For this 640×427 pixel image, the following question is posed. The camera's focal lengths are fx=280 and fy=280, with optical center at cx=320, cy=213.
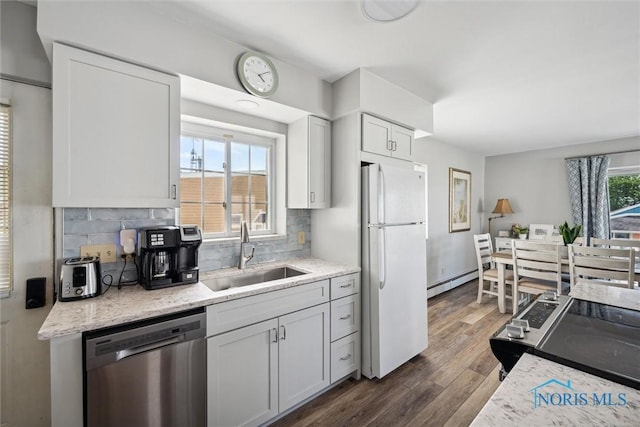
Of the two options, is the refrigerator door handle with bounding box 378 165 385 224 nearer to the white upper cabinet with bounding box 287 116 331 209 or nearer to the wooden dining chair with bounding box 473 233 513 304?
the white upper cabinet with bounding box 287 116 331 209

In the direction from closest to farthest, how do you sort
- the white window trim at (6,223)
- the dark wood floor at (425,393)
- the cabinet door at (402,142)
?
1. the white window trim at (6,223)
2. the dark wood floor at (425,393)
3. the cabinet door at (402,142)

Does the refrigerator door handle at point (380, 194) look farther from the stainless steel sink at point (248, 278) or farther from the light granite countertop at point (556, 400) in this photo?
the light granite countertop at point (556, 400)

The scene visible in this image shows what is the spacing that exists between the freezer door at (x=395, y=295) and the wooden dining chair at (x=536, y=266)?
1.61 metres

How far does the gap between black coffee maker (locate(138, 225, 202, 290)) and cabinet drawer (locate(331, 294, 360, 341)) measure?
1.01 meters

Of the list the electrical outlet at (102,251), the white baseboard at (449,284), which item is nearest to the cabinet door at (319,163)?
the electrical outlet at (102,251)

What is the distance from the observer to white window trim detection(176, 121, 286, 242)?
7.20 feet

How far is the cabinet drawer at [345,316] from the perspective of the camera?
2074 mm

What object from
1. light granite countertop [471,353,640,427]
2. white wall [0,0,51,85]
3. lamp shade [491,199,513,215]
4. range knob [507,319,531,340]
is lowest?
light granite countertop [471,353,640,427]

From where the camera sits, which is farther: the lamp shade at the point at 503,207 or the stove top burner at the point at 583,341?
the lamp shade at the point at 503,207

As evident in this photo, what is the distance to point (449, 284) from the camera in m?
4.56

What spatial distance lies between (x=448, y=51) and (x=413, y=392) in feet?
8.10

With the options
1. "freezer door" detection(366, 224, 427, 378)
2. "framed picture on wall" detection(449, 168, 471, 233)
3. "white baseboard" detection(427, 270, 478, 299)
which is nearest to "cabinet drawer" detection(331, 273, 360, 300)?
"freezer door" detection(366, 224, 427, 378)

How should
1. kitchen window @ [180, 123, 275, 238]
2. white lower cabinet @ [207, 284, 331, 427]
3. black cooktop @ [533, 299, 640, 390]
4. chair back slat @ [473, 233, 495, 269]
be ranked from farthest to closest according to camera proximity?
chair back slat @ [473, 233, 495, 269], kitchen window @ [180, 123, 275, 238], white lower cabinet @ [207, 284, 331, 427], black cooktop @ [533, 299, 640, 390]

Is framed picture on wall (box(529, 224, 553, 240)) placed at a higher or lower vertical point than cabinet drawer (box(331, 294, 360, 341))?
higher
